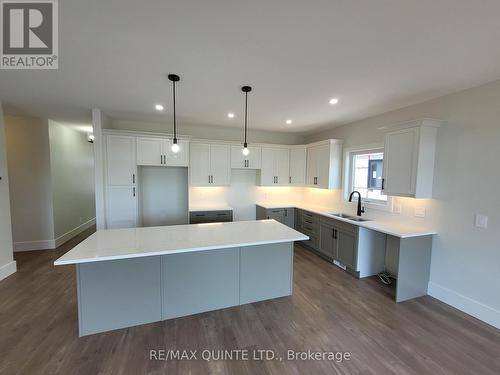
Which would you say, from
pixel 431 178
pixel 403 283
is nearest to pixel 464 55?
pixel 431 178

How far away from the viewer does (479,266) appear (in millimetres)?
2430

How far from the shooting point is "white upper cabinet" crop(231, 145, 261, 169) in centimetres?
464

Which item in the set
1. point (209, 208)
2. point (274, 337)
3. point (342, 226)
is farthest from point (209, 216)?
point (274, 337)

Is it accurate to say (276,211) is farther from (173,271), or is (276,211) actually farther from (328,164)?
(173,271)

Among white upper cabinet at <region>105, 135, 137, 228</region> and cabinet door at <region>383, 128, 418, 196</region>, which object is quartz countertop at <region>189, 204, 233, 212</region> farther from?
cabinet door at <region>383, 128, 418, 196</region>

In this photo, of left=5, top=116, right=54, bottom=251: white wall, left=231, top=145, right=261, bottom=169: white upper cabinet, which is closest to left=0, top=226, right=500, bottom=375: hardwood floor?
left=5, top=116, right=54, bottom=251: white wall

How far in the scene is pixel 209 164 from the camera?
4.47 m

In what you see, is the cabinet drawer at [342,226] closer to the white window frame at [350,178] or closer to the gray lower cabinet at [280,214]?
the white window frame at [350,178]

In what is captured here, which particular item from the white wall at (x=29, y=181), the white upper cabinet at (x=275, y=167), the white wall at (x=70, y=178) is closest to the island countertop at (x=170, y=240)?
the white upper cabinet at (x=275, y=167)

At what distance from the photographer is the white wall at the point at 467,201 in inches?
91.4

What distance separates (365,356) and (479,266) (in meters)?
1.81

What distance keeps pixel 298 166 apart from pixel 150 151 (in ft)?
10.5

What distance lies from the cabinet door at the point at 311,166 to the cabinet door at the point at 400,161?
5.63 ft

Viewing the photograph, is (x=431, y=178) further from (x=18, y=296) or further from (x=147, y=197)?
(x=18, y=296)
